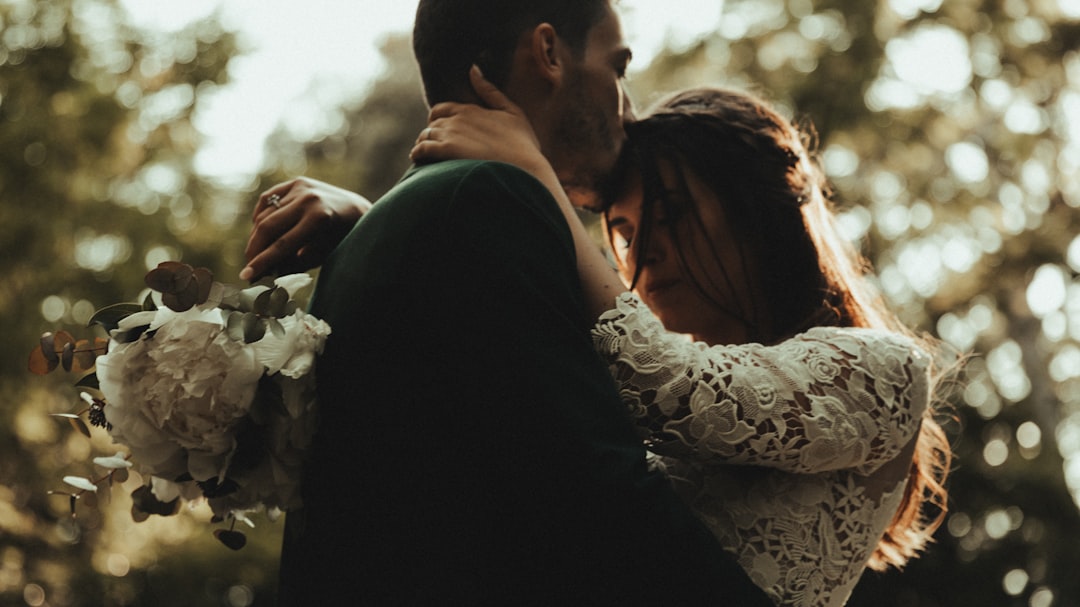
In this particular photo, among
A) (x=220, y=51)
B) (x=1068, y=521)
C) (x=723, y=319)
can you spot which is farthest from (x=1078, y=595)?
(x=220, y=51)

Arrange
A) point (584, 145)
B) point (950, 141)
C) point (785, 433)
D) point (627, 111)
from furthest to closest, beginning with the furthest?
point (950, 141) < point (627, 111) < point (584, 145) < point (785, 433)

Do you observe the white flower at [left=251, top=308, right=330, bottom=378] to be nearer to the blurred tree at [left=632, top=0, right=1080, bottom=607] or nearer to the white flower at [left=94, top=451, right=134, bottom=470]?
the white flower at [left=94, top=451, right=134, bottom=470]

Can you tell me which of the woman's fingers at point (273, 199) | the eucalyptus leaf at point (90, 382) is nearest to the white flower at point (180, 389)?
the eucalyptus leaf at point (90, 382)

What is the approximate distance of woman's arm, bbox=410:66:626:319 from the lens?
2.51m

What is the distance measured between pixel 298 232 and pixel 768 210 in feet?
4.71

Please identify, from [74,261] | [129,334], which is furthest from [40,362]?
[74,261]

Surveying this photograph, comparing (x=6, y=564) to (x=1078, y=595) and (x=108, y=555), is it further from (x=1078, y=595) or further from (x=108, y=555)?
(x=1078, y=595)

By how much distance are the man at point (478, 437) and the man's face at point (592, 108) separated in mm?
630

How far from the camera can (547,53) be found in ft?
8.92

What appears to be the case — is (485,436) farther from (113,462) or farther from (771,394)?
(113,462)

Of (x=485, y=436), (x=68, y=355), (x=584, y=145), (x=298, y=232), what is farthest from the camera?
(x=584, y=145)

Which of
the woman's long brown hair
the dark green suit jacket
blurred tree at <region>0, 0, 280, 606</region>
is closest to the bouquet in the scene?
the dark green suit jacket

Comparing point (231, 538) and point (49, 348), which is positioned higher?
point (49, 348)

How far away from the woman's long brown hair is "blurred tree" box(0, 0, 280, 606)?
6716 millimetres
